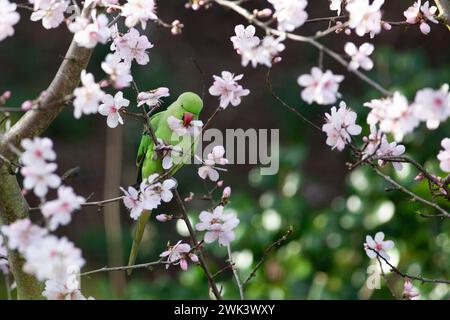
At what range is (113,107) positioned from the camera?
1621 millimetres

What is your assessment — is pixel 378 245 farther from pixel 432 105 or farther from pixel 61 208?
pixel 61 208

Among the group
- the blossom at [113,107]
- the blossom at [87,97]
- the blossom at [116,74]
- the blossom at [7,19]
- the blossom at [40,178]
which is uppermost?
the blossom at [7,19]

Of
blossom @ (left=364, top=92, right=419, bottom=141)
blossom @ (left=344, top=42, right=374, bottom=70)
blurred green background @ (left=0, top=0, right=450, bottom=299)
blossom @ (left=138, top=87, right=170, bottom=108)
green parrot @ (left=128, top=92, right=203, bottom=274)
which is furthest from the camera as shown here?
blurred green background @ (left=0, top=0, right=450, bottom=299)

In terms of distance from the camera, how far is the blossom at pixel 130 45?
1679mm

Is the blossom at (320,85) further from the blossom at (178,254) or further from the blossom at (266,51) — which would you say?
the blossom at (178,254)

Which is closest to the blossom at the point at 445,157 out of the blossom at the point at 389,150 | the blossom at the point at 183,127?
the blossom at the point at 389,150

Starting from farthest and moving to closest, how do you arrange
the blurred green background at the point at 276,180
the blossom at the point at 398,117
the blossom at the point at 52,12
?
the blurred green background at the point at 276,180 < the blossom at the point at 52,12 < the blossom at the point at 398,117

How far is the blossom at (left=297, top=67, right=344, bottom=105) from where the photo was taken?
123 cm

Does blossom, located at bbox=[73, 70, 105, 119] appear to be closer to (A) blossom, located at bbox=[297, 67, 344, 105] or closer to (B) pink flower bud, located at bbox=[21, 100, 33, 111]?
(B) pink flower bud, located at bbox=[21, 100, 33, 111]

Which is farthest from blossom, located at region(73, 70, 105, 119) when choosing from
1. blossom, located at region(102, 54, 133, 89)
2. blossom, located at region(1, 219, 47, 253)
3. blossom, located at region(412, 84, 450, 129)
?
blossom, located at region(412, 84, 450, 129)

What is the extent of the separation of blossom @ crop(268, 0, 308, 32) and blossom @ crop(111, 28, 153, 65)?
412 mm

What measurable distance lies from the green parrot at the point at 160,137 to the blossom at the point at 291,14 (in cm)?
51

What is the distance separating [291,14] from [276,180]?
2225 mm
